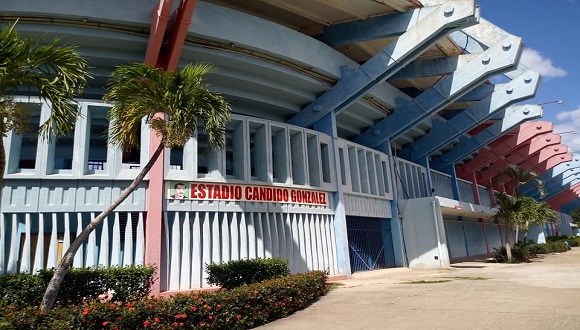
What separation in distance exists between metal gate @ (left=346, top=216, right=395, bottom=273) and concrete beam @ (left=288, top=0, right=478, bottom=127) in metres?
7.01

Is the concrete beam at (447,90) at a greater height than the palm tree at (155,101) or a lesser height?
greater

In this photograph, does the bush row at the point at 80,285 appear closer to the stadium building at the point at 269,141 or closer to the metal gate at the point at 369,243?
the stadium building at the point at 269,141

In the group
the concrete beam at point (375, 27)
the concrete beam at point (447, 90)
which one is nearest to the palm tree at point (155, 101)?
the concrete beam at point (375, 27)

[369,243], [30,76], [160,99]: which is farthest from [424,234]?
[30,76]

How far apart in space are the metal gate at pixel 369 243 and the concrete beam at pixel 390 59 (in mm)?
7008

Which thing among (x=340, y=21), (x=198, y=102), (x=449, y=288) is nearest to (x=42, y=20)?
(x=198, y=102)

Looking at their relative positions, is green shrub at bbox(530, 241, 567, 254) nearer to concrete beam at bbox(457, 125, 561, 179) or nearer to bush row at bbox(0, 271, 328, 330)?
concrete beam at bbox(457, 125, 561, 179)

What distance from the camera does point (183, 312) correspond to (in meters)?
7.86

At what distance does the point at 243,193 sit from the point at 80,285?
825cm

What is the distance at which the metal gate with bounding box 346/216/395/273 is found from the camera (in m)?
23.4

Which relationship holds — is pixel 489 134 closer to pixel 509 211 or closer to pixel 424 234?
pixel 509 211

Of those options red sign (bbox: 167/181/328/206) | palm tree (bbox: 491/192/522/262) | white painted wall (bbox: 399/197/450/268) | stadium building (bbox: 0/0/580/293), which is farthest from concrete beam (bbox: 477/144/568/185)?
red sign (bbox: 167/181/328/206)

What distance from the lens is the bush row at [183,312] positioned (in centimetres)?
688

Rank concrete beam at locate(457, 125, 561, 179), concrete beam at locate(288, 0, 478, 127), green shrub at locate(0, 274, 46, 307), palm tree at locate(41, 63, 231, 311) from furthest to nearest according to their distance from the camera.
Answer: concrete beam at locate(457, 125, 561, 179)
concrete beam at locate(288, 0, 478, 127)
green shrub at locate(0, 274, 46, 307)
palm tree at locate(41, 63, 231, 311)
